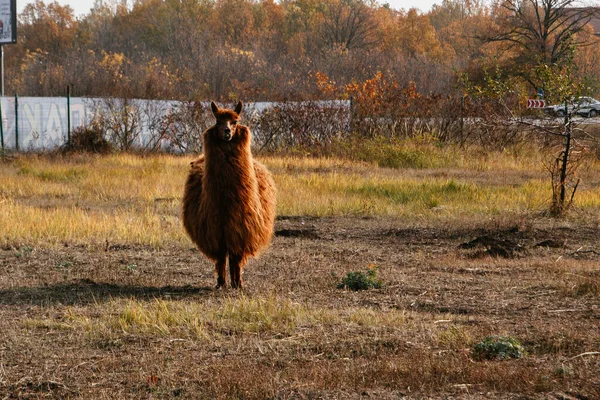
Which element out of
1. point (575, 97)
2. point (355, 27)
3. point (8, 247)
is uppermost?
point (355, 27)

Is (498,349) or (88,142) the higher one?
(88,142)

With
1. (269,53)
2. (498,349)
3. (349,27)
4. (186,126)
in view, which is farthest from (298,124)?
(349,27)

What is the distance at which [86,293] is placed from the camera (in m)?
8.93

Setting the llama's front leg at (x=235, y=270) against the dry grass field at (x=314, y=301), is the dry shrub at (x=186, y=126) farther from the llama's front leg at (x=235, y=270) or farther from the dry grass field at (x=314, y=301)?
the llama's front leg at (x=235, y=270)

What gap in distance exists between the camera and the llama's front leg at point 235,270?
30.0 feet

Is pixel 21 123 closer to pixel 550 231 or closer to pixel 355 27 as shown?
A: pixel 550 231

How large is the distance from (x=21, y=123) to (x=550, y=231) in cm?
1957

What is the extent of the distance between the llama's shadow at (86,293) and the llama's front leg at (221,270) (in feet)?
0.36

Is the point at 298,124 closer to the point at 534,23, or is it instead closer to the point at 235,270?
the point at 235,270

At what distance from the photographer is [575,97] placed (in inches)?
578

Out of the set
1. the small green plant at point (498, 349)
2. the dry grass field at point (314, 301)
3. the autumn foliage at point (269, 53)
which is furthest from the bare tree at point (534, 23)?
the small green plant at point (498, 349)

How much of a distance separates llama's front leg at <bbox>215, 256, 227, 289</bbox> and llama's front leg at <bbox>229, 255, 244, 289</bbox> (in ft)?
0.23

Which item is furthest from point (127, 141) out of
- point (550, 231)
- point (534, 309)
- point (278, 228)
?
point (534, 309)

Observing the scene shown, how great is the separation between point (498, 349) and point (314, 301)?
2.44m
